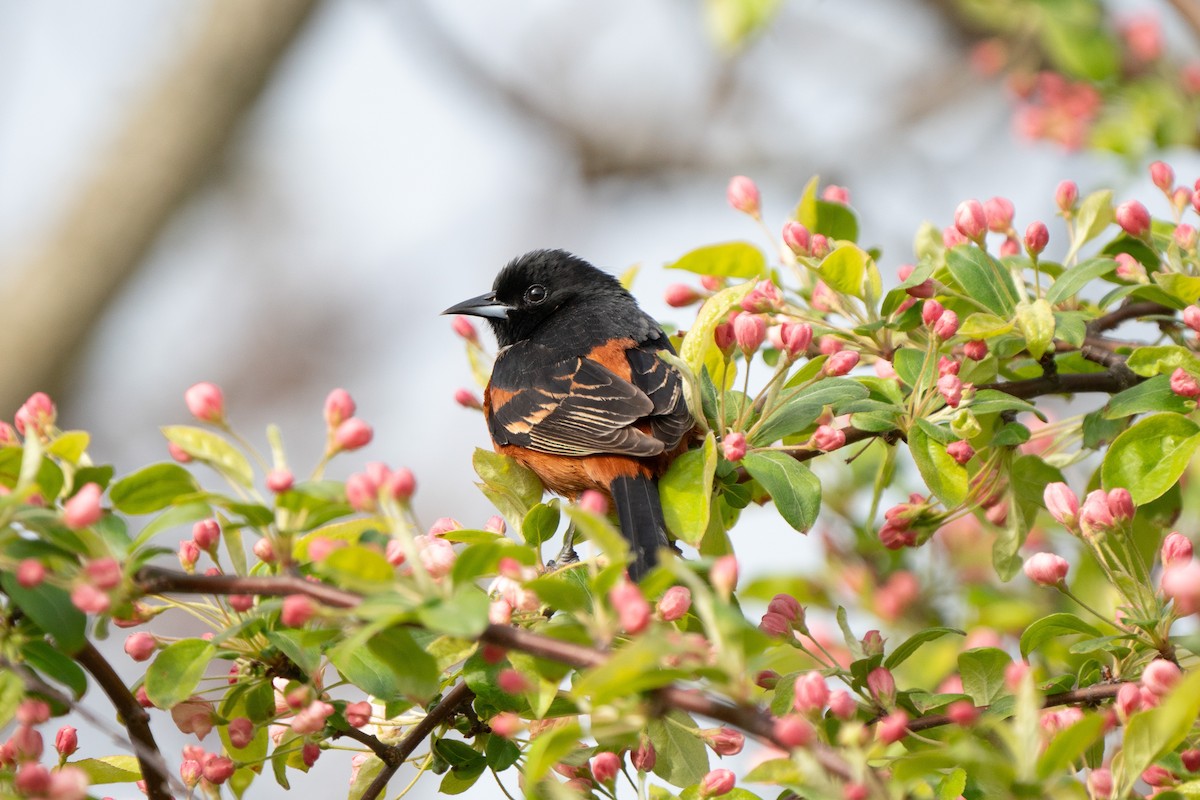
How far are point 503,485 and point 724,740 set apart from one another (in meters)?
0.82

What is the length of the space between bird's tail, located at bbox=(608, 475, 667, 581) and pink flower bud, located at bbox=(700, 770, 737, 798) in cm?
80

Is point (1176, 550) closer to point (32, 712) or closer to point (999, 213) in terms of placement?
point (999, 213)

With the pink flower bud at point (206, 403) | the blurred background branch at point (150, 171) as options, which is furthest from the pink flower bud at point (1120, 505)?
the blurred background branch at point (150, 171)

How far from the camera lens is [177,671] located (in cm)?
207

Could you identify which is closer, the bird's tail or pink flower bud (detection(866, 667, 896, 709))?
pink flower bud (detection(866, 667, 896, 709))

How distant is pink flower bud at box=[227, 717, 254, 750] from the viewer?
2225mm

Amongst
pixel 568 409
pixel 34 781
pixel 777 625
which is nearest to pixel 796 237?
pixel 777 625

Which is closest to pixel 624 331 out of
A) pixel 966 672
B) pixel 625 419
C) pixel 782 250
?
pixel 625 419

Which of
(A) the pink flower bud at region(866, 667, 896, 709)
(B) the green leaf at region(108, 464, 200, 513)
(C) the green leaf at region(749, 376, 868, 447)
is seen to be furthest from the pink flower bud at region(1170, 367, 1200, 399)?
(B) the green leaf at region(108, 464, 200, 513)

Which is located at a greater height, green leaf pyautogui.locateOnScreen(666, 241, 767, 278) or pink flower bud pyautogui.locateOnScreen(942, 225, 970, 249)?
pink flower bud pyautogui.locateOnScreen(942, 225, 970, 249)

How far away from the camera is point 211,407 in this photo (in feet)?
6.86

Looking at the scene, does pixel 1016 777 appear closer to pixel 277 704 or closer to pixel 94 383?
pixel 277 704

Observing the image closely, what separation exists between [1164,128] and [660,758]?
353 centimetres

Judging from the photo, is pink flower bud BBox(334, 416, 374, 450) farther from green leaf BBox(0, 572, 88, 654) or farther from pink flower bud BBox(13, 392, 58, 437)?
pink flower bud BBox(13, 392, 58, 437)
